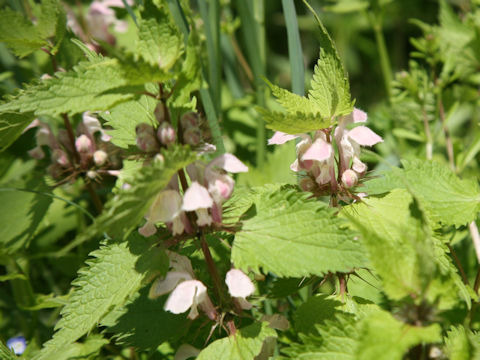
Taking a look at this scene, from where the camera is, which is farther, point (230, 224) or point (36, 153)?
point (36, 153)

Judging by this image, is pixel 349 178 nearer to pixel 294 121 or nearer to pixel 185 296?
pixel 294 121

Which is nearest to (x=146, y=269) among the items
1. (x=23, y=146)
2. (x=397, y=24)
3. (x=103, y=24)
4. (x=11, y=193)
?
(x=11, y=193)

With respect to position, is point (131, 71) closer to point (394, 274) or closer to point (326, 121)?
point (326, 121)

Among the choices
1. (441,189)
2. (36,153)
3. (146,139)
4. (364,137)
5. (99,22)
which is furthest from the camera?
(99,22)

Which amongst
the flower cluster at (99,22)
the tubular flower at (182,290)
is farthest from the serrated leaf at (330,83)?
the flower cluster at (99,22)

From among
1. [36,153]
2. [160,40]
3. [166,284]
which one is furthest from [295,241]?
[36,153]

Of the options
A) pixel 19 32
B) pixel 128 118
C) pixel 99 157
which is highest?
pixel 19 32

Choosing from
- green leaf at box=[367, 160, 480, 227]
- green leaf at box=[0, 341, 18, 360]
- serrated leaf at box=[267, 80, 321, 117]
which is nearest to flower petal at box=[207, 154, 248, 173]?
serrated leaf at box=[267, 80, 321, 117]

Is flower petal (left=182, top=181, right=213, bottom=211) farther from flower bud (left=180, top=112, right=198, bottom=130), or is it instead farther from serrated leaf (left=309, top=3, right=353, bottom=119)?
serrated leaf (left=309, top=3, right=353, bottom=119)
